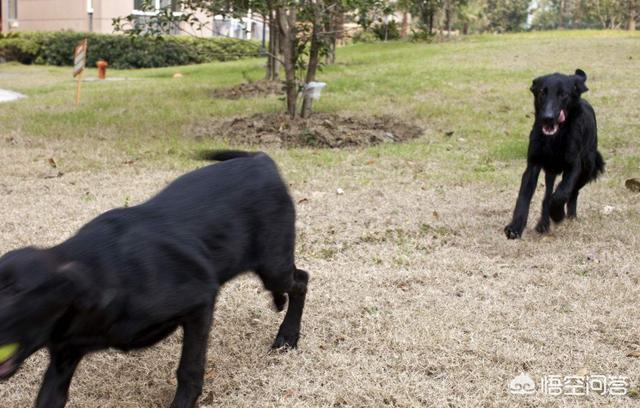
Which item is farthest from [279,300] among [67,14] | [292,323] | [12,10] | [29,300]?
[12,10]

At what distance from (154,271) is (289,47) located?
863 centimetres

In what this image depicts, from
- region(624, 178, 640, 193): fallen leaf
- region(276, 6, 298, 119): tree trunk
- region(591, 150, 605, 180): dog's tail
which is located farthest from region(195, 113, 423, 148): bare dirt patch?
region(591, 150, 605, 180): dog's tail

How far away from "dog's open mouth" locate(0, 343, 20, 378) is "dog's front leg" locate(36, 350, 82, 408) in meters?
0.37

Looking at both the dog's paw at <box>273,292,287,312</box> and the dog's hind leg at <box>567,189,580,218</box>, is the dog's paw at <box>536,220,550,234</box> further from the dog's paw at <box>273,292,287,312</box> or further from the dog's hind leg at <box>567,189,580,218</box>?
the dog's paw at <box>273,292,287,312</box>

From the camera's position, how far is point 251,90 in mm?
14875

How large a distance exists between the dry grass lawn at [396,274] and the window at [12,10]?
78.1ft

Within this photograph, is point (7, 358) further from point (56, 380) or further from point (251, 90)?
point (251, 90)

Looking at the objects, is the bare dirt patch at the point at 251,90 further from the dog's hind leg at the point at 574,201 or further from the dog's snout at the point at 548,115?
the dog's snout at the point at 548,115

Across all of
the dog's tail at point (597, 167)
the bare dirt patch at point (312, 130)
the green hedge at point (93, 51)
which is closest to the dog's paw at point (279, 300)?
the dog's tail at point (597, 167)

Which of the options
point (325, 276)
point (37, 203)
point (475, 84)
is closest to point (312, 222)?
point (325, 276)

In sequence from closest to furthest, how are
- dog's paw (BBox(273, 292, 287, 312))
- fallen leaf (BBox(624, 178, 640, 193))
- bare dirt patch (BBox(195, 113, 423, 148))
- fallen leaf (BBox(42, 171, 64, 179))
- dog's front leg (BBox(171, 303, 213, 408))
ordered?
dog's front leg (BBox(171, 303, 213, 408)) < dog's paw (BBox(273, 292, 287, 312)) < fallen leaf (BBox(624, 178, 640, 193)) < fallen leaf (BBox(42, 171, 64, 179)) < bare dirt patch (BBox(195, 113, 423, 148))

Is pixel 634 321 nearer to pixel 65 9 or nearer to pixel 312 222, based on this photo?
pixel 312 222

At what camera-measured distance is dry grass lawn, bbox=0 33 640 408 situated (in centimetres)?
362

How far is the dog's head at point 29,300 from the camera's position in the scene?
2330 mm
